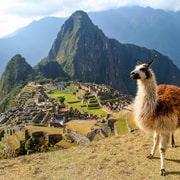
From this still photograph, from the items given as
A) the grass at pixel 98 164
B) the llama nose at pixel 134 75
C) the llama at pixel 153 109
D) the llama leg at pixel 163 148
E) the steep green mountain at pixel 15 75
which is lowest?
the steep green mountain at pixel 15 75

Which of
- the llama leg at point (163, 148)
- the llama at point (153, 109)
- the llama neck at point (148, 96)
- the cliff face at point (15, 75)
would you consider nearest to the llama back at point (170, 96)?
the llama at point (153, 109)

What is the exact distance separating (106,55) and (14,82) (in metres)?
70.1

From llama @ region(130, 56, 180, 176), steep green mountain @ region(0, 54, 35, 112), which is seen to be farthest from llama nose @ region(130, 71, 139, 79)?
steep green mountain @ region(0, 54, 35, 112)

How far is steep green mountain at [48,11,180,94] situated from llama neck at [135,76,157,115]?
122963 mm

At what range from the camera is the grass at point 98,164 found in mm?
6021

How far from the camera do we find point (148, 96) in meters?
6.00

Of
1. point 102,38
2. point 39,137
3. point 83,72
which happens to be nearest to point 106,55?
point 102,38

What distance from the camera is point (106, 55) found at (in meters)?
160

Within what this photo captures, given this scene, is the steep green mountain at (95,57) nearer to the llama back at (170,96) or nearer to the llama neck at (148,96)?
the llama back at (170,96)

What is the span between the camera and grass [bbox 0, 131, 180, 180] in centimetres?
602

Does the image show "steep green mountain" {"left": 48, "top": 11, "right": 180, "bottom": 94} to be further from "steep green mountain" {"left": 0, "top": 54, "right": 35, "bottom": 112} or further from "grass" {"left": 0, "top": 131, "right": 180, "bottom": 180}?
"grass" {"left": 0, "top": 131, "right": 180, "bottom": 180}

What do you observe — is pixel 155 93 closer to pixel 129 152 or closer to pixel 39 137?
pixel 129 152

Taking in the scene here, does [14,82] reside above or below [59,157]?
below

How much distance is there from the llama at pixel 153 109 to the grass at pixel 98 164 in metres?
0.47
